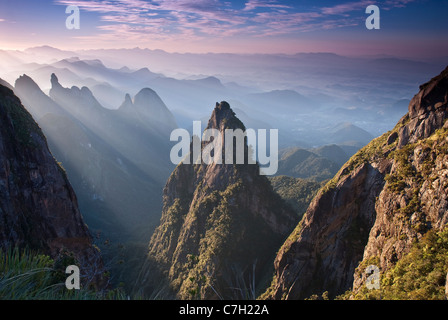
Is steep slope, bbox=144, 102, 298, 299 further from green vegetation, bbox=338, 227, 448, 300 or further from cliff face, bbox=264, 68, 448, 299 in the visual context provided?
green vegetation, bbox=338, 227, 448, 300

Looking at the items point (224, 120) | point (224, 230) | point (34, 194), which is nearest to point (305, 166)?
point (224, 120)

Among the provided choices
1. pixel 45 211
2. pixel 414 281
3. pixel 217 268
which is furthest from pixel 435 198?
pixel 45 211

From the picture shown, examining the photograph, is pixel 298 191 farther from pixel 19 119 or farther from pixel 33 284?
pixel 33 284

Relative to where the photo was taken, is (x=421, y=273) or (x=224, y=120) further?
(x=224, y=120)

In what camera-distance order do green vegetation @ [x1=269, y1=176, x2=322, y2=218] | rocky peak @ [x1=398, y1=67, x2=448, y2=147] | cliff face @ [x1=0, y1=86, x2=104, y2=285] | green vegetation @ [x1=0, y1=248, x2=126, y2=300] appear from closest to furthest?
green vegetation @ [x1=0, y1=248, x2=126, y2=300]
rocky peak @ [x1=398, y1=67, x2=448, y2=147]
cliff face @ [x1=0, y1=86, x2=104, y2=285]
green vegetation @ [x1=269, y1=176, x2=322, y2=218]

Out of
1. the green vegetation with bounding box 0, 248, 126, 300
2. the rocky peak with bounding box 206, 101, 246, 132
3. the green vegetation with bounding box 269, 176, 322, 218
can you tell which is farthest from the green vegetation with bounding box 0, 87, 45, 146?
the green vegetation with bounding box 269, 176, 322, 218

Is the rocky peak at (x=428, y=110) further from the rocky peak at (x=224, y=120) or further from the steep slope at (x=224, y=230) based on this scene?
the rocky peak at (x=224, y=120)
